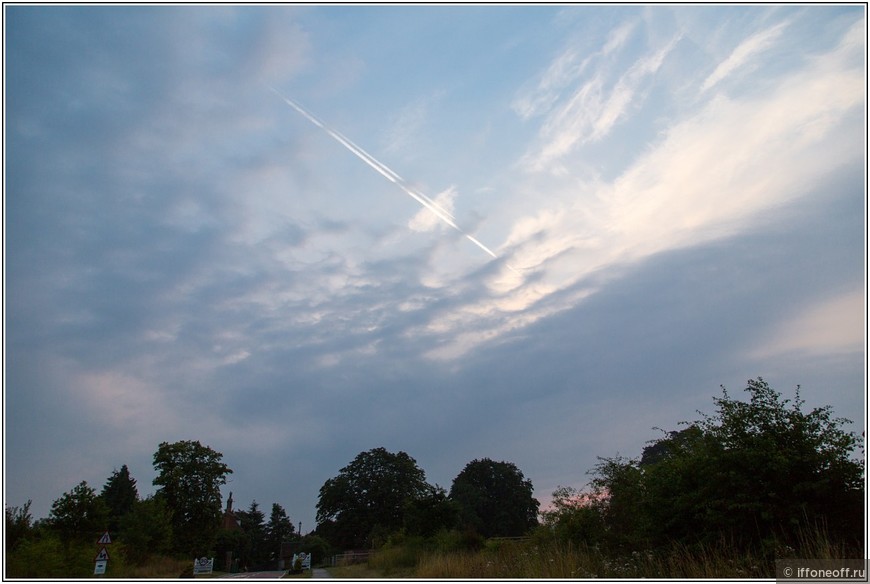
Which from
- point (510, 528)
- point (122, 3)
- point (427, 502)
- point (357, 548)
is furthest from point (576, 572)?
point (510, 528)

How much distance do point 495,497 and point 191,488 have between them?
Result: 162 ft

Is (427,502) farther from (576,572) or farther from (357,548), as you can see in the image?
(357,548)

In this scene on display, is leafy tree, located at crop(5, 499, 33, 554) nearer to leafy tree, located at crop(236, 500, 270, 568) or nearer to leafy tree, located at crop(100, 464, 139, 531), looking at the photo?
leafy tree, located at crop(100, 464, 139, 531)

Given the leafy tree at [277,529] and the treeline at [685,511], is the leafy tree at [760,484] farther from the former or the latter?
the leafy tree at [277,529]

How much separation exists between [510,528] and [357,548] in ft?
65.9

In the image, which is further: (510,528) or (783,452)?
(510,528)

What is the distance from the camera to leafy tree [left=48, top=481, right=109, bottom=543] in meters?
22.1

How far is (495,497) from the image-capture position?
80.5m

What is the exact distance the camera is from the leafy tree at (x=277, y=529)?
84.3m

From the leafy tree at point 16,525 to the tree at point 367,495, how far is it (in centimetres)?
5065

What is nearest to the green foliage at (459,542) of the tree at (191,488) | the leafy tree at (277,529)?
the tree at (191,488)

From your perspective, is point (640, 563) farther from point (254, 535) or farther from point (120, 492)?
point (254, 535)

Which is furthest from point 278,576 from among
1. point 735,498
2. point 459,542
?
point 735,498

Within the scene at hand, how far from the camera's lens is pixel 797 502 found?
11.8 meters
